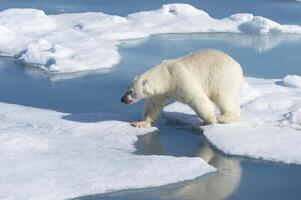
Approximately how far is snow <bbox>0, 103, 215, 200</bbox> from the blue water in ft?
0.46

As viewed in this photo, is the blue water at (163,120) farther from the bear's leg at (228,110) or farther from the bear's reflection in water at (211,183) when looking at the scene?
the bear's leg at (228,110)

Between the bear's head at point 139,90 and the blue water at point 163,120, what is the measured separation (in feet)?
1.29

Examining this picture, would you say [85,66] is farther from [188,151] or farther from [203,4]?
[203,4]

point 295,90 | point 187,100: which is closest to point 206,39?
point 295,90

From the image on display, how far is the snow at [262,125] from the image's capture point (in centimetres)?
540

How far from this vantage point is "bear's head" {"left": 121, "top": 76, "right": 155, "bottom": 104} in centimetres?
606

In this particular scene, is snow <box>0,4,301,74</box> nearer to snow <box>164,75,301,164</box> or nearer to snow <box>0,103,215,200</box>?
snow <box>164,75,301,164</box>

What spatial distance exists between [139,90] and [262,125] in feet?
3.97

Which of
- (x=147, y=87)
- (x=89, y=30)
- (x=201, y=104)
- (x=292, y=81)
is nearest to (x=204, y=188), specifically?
(x=201, y=104)

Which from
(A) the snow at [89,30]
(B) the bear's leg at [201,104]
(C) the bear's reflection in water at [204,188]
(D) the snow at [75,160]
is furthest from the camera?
(A) the snow at [89,30]

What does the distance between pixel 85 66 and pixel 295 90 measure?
292cm

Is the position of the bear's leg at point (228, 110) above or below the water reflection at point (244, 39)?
above

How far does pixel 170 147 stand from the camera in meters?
5.64

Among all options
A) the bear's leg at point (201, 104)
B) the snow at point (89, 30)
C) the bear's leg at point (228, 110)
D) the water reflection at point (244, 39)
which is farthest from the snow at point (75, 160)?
the water reflection at point (244, 39)
